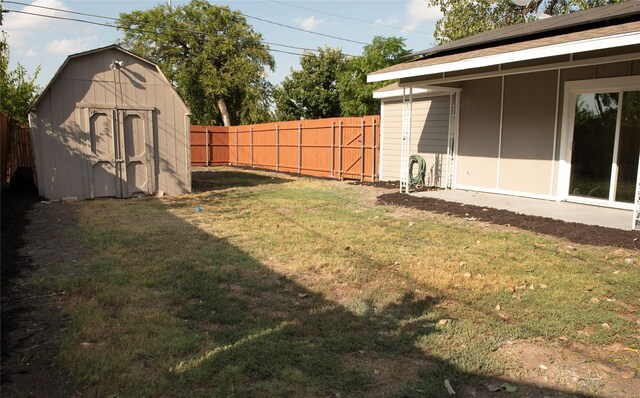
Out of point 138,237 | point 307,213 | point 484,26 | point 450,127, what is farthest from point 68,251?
point 484,26

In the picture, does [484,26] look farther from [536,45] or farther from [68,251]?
[68,251]

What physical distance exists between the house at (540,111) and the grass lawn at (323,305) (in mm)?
3351

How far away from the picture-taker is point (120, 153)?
11.2m

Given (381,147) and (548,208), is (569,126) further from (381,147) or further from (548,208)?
(381,147)

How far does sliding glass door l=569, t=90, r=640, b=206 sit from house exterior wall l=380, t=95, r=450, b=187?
3544 mm

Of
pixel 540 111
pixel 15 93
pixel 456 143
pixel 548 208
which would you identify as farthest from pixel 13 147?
pixel 548 208

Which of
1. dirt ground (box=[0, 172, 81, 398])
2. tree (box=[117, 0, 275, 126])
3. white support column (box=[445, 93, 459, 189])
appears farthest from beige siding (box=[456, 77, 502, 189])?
tree (box=[117, 0, 275, 126])

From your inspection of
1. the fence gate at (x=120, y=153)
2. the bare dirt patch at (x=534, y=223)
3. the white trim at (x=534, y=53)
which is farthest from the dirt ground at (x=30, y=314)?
the white trim at (x=534, y=53)

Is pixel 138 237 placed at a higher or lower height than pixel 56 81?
lower

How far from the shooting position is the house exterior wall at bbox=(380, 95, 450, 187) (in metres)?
12.3

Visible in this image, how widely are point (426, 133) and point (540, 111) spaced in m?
3.49

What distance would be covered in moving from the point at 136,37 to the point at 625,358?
3702 centimetres

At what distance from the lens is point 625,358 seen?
10.6 ft

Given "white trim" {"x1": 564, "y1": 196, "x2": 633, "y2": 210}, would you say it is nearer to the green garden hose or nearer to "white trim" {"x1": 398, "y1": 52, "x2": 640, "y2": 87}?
"white trim" {"x1": 398, "y1": 52, "x2": 640, "y2": 87}
